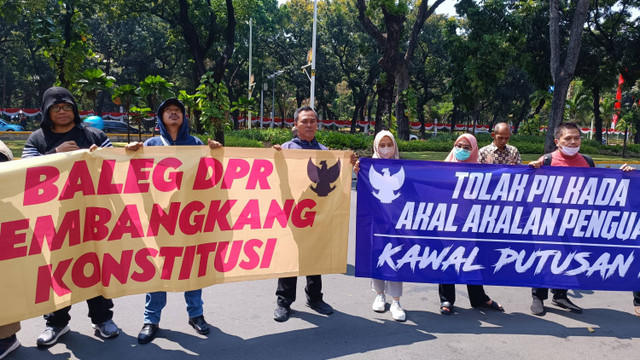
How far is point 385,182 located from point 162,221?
188 centimetres

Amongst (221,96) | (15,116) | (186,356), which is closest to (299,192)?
(186,356)

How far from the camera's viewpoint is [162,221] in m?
3.65

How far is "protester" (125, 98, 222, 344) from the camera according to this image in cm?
366

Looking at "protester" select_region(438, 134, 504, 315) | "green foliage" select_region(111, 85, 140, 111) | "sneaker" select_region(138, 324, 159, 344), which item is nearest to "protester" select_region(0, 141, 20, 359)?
"sneaker" select_region(138, 324, 159, 344)

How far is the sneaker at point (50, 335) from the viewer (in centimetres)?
347

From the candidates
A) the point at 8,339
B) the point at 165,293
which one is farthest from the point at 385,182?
the point at 8,339

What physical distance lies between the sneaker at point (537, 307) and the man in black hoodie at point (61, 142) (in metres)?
3.62

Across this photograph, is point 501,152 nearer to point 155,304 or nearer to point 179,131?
point 179,131

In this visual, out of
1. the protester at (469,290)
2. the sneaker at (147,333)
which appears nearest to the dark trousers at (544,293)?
the protester at (469,290)

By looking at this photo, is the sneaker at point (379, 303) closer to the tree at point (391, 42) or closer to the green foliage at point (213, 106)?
the green foliage at point (213, 106)

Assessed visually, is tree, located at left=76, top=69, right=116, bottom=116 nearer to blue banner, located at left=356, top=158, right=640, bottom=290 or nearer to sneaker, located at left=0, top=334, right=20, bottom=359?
sneaker, located at left=0, top=334, right=20, bottom=359

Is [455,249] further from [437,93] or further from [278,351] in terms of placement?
[437,93]

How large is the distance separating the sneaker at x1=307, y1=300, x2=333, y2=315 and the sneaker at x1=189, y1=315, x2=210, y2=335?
3.27 feet

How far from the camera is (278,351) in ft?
11.5
